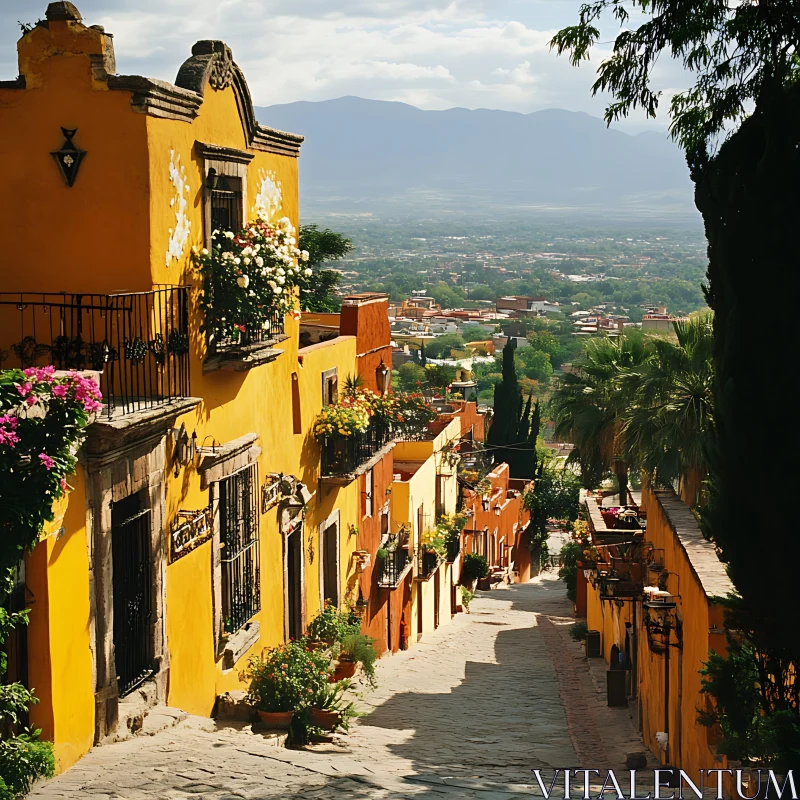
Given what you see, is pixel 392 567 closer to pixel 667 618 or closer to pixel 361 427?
pixel 361 427

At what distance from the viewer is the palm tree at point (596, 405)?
66.5 feet

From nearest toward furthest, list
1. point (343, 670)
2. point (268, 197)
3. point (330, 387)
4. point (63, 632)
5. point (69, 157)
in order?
point (63, 632) < point (69, 157) < point (268, 197) < point (343, 670) < point (330, 387)

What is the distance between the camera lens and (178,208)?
1078 cm

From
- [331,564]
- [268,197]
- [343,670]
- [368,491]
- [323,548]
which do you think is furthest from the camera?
[368,491]

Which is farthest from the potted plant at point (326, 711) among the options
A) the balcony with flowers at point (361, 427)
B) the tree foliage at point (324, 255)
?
the tree foliage at point (324, 255)

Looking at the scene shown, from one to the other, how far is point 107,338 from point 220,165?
2647mm

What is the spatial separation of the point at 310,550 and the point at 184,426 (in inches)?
211

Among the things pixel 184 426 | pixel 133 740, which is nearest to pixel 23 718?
pixel 133 740

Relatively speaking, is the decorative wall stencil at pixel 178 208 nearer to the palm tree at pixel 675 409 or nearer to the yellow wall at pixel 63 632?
the yellow wall at pixel 63 632

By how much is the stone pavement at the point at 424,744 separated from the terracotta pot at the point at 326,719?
0.73ft

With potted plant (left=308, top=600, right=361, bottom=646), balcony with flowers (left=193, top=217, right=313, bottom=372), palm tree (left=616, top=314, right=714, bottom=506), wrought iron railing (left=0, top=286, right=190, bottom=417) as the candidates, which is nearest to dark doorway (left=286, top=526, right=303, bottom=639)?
potted plant (left=308, top=600, right=361, bottom=646)

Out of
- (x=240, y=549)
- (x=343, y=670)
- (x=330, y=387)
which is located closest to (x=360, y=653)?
(x=343, y=670)

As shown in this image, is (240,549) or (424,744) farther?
(240,549)

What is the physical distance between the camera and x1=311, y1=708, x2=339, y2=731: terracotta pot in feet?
40.5
